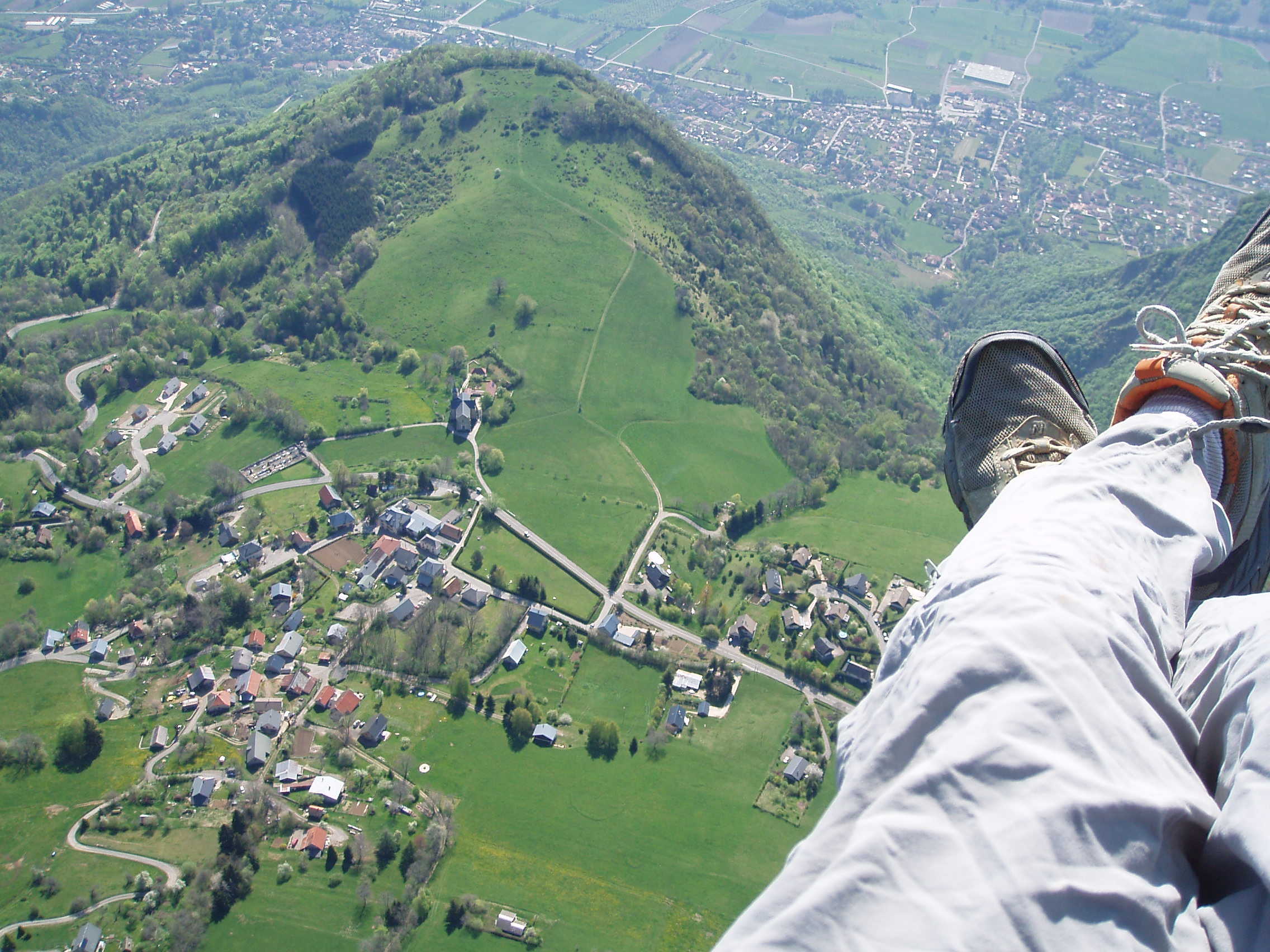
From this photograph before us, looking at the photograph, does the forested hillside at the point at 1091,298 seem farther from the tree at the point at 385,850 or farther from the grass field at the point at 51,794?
the grass field at the point at 51,794

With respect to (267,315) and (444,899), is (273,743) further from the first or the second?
(267,315)

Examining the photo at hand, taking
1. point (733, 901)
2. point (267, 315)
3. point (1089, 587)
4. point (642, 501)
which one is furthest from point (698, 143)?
point (1089, 587)

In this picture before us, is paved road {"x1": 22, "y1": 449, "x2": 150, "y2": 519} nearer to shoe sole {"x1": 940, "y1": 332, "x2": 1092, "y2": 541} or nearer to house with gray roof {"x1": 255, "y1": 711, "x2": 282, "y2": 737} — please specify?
house with gray roof {"x1": 255, "y1": 711, "x2": 282, "y2": 737}

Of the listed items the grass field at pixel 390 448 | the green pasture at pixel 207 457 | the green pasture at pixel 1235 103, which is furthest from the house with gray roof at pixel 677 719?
the green pasture at pixel 1235 103

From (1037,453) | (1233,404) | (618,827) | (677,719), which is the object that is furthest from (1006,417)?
(677,719)

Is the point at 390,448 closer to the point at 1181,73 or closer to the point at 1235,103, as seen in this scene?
the point at 1235,103

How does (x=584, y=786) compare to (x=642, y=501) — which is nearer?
(x=584, y=786)
